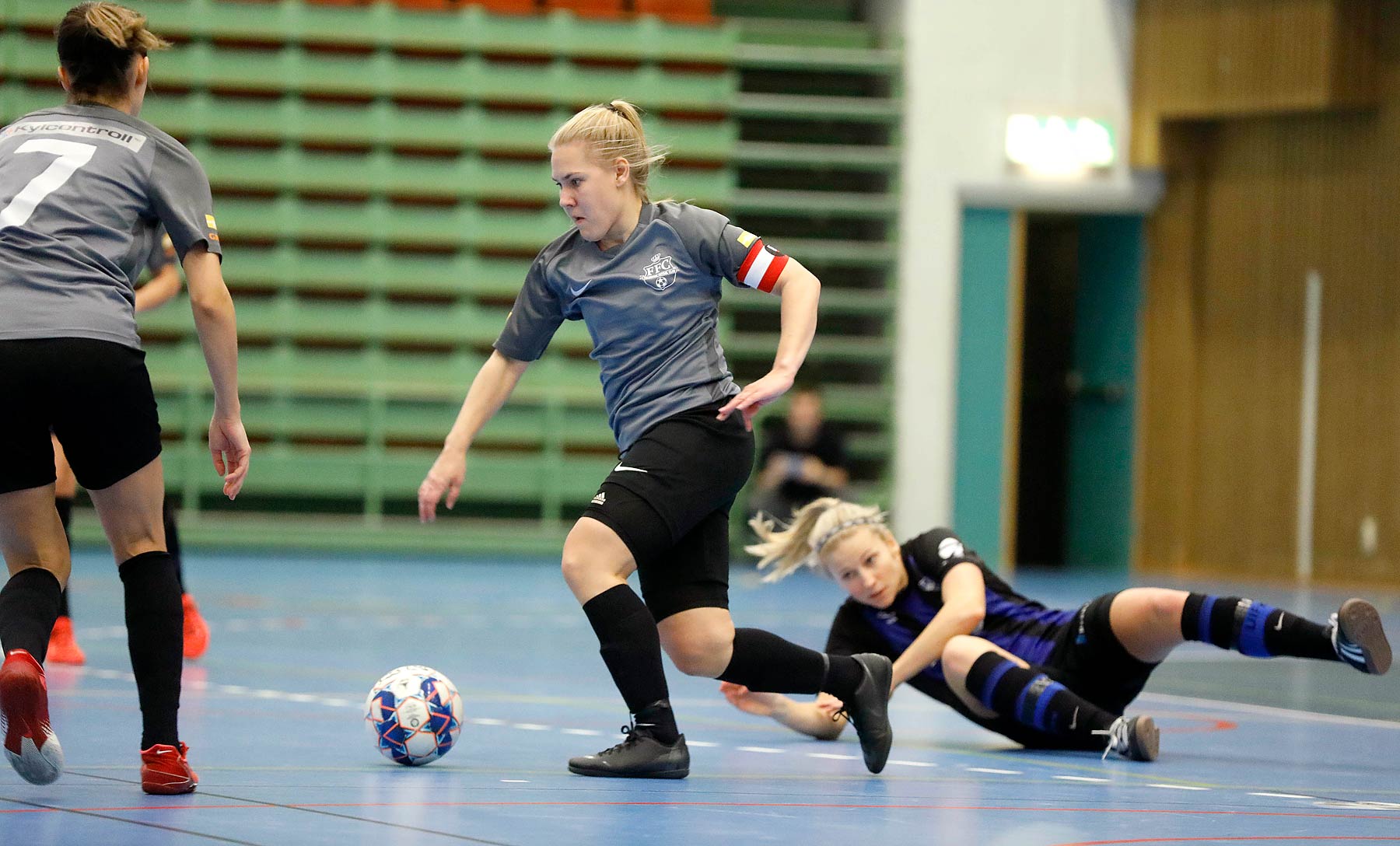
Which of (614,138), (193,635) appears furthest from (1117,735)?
(193,635)

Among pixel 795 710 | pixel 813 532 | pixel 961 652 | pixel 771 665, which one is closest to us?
pixel 771 665

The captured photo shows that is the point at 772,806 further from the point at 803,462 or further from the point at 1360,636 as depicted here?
the point at 803,462

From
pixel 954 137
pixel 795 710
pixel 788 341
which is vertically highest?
pixel 954 137

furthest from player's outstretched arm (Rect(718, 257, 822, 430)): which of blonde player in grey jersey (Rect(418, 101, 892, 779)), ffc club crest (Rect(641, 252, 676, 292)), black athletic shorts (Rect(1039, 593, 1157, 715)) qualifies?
black athletic shorts (Rect(1039, 593, 1157, 715))

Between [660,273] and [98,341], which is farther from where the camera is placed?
[660,273]

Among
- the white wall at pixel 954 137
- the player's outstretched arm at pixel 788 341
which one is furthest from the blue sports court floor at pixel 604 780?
the white wall at pixel 954 137

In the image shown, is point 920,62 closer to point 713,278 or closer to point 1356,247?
point 1356,247

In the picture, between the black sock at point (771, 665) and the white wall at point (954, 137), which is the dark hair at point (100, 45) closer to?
the black sock at point (771, 665)

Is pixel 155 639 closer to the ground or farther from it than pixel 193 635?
farther from it

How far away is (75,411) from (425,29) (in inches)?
398

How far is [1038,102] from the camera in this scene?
1335 centimetres

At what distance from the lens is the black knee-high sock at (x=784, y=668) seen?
3885mm

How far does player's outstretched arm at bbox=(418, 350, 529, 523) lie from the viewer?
12.6 feet

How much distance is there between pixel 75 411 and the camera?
3191 mm
